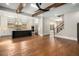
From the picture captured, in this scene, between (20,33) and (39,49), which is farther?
(20,33)

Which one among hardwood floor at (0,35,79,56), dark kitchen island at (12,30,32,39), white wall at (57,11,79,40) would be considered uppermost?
white wall at (57,11,79,40)

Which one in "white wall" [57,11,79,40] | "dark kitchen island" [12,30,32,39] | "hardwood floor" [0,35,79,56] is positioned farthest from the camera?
"dark kitchen island" [12,30,32,39]

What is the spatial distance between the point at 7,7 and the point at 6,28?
3651 mm

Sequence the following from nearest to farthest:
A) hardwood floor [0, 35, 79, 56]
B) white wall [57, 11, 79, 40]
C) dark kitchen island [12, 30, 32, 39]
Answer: hardwood floor [0, 35, 79, 56] < white wall [57, 11, 79, 40] < dark kitchen island [12, 30, 32, 39]

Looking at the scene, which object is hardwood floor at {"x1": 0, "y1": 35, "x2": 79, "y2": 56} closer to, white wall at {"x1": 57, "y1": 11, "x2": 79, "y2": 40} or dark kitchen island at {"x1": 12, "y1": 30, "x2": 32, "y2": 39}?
white wall at {"x1": 57, "y1": 11, "x2": 79, "y2": 40}

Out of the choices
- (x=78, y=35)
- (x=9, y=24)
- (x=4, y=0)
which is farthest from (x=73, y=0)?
(x=9, y=24)

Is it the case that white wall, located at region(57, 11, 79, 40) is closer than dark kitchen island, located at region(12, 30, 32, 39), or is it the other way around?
white wall, located at region(57, 11, 79, 40)

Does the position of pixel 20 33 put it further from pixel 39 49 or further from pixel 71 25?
pixel 39 49

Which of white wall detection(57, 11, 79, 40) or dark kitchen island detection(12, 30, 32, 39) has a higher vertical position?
white wall detection(57, 11, 79, 40)

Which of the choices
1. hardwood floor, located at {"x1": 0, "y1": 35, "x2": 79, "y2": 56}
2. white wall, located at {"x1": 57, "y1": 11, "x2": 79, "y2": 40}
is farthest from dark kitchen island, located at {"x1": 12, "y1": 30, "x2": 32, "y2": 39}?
white wall, located at {"x1": 57, "y1": 11, "x2": 79, "y2": 40}

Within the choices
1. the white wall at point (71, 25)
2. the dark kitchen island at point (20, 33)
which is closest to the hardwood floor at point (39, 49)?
the white wall at point (71, 25)

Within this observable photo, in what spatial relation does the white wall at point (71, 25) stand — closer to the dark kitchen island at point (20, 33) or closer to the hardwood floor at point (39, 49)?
the hardwood floor at point (39, 49)

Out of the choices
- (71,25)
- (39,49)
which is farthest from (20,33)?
(39,49)

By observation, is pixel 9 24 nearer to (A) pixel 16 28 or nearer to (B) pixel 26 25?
(A) pixel 16 28
